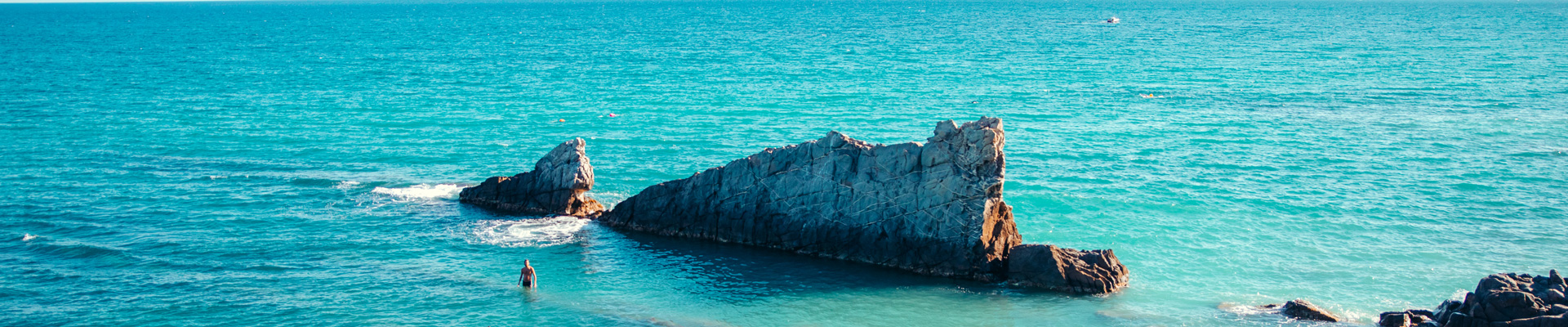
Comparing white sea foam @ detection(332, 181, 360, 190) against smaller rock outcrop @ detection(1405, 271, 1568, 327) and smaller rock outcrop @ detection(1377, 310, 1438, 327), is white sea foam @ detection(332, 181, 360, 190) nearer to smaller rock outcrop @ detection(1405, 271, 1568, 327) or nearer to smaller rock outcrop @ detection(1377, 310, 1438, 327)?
smaller rock outcrop @ detection(1377, 310, 1438, 327)

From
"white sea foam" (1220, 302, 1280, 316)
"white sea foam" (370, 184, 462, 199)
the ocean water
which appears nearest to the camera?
"white sea foam" (1220, 302, 1280, 316)

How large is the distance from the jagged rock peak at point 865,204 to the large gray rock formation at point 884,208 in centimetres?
3

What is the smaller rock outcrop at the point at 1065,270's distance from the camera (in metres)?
31.4

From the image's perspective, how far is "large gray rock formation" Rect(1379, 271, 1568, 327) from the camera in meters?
25.1

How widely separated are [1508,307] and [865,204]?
1733cm

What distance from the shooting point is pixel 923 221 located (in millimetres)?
33344

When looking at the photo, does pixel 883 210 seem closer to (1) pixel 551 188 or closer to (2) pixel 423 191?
(1) pixel 551 188

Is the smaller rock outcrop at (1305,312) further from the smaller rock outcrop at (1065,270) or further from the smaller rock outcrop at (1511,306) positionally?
the smaller rock outcrop at (1065,270)

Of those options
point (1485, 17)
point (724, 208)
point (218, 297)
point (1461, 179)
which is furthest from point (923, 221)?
point (1485, 17)

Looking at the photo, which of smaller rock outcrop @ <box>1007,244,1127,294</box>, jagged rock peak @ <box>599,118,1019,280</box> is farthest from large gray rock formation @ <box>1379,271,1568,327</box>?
jagged rock peak @ <box>599,118,1019,280</box>

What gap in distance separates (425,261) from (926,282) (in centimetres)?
1628

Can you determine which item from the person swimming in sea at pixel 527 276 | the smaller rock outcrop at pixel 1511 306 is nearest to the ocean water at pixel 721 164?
the person swimming in sea at pixel 527 276

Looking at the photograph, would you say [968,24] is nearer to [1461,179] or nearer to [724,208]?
[1461,179]

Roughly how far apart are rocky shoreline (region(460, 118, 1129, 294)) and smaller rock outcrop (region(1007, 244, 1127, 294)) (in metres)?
0.03
